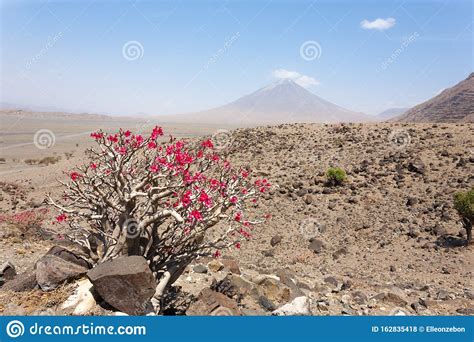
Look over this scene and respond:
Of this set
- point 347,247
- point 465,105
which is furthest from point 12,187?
point 465,105

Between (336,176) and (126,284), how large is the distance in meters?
13.7

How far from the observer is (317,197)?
1759 centimetres

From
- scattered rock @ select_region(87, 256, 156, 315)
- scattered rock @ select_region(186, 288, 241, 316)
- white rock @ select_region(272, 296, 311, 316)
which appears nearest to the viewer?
scattered rock @ select_region(87, 256, 156, 315)

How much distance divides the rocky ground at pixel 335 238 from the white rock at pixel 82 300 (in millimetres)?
46

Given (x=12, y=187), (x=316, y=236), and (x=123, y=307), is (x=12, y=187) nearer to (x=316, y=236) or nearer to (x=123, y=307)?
(x=316, y=236)

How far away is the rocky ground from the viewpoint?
26.6 feet

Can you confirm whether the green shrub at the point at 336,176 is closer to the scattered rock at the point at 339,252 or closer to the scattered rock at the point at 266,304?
the scattered rock at the point at 339,252

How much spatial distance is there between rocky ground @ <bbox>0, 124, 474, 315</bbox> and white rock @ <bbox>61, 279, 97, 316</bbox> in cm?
5

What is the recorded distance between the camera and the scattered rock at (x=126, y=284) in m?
6.14

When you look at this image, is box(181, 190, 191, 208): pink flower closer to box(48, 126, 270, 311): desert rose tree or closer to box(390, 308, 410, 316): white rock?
box(48, 126, 270, 311): desert rose tree

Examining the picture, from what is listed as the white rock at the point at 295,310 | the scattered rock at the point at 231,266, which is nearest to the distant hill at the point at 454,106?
the scattered rock at the point at 231,266

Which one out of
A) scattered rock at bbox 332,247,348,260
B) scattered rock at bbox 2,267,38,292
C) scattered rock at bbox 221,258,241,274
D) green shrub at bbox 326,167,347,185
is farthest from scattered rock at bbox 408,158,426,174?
scattered rock at bbox 2,267,38,292

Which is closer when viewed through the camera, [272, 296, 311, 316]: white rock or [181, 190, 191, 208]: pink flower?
[181, 190, 191, 208]: pink flower

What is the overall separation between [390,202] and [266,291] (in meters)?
9.87
